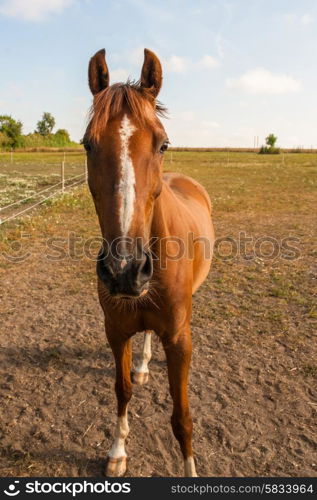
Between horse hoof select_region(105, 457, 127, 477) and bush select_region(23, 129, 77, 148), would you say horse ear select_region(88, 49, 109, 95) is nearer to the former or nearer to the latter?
horse hoof select_region(105, 457, 127, 477)

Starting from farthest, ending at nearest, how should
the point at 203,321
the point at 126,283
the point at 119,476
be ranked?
1. the point at 203,321
2. the point at 119,476
3. the point at 126,283

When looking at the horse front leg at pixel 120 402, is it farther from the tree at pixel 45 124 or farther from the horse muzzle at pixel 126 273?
the tree at pixel 45 124

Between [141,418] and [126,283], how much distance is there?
2.06 metres

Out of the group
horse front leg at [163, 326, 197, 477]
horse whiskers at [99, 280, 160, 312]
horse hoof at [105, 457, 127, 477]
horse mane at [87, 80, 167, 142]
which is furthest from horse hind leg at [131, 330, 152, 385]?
horse mane at [87, 80, 167, 142]

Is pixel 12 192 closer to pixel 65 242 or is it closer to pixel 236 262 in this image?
pixel 65 242

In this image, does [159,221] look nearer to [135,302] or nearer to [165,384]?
[135,302]

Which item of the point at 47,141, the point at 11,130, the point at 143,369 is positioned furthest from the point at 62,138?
the point at 143,369

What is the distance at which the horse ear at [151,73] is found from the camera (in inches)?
83.4

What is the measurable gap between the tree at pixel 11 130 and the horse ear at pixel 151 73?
65338mm

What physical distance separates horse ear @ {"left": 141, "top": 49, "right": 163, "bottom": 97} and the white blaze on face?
528 millimetres

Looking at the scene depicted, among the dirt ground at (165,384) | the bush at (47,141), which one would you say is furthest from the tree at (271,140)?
the dirt ground at (165,384)

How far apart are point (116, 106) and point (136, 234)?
72 centimetres
